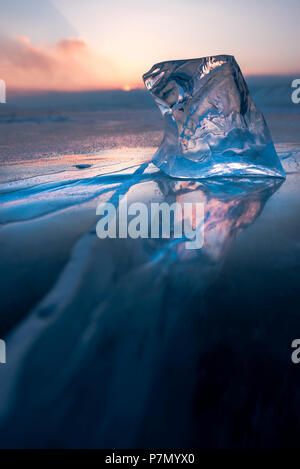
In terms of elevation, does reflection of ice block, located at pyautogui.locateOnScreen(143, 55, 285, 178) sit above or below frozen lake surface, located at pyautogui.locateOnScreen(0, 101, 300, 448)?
above

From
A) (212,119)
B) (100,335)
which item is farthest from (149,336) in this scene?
(212,119)

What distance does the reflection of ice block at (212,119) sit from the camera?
86.8 inches

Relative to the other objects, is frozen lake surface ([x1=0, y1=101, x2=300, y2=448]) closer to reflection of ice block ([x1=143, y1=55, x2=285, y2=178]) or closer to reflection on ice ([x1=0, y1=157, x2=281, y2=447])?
reflection on ice ([x1=0, y1=157, x2=281, y2=447])

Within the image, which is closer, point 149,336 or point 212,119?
point 149,336

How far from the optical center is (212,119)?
2.30 meters

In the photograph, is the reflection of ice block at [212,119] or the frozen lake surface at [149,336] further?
the reflection of ice block at [212,119]

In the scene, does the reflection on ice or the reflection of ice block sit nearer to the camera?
the reflection on ice

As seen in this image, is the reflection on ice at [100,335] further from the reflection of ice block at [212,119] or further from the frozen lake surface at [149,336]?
the reflection of ice block at [212,119]

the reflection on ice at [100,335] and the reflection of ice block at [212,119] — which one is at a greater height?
the reflection of ice block at [212,119]

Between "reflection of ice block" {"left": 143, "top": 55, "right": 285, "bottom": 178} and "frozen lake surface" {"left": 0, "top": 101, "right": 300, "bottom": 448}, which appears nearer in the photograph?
"frozen lake surface" {"left": 0, "top": 101, "right": 300, "bottom": 448}

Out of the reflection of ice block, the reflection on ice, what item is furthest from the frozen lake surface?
the reflection of ice block

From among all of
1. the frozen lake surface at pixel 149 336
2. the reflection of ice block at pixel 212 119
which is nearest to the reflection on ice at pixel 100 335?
the frozen lake surface at pixel 149 336

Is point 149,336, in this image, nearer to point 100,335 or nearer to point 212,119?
point 100,335

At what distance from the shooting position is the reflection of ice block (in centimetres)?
221
